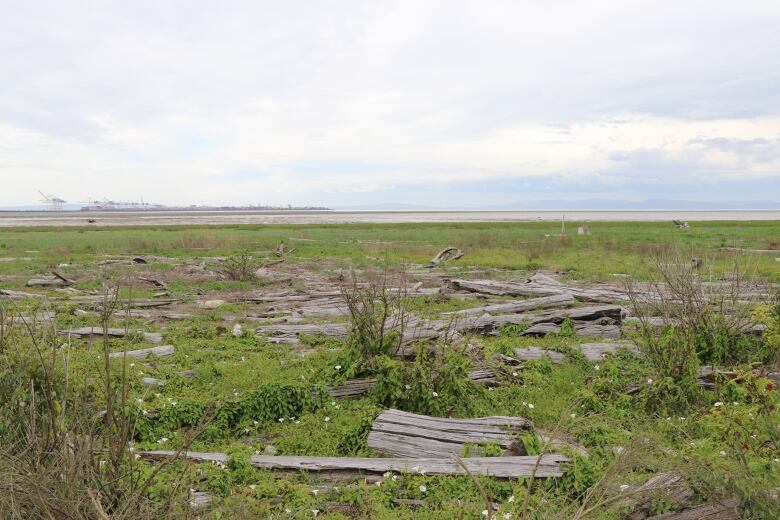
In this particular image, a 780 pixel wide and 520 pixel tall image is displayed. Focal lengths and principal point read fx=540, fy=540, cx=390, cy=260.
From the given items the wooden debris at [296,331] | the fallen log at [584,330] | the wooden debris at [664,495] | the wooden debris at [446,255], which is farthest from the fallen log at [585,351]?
the wooden debris at [446,255]

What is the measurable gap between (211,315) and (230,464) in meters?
9.47

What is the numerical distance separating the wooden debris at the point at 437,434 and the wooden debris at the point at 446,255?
1827cm

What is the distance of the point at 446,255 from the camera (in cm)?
2788

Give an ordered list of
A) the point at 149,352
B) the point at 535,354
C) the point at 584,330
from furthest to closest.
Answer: the point at 584,330
the point at 149,352
the point at 535,354

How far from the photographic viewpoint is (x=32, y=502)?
3.58 meters

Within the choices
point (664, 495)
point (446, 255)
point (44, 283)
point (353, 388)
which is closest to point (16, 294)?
point (44, 283)

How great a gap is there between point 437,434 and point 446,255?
21.5 meters

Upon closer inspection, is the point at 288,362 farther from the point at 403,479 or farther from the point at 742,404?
the point at 742,404

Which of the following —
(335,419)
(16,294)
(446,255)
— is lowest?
(335,419)

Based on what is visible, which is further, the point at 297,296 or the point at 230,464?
the point at 297,296

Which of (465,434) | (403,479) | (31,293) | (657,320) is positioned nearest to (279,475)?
(403,479)

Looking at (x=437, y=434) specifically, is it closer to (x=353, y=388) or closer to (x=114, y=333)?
(x=353, y=388)

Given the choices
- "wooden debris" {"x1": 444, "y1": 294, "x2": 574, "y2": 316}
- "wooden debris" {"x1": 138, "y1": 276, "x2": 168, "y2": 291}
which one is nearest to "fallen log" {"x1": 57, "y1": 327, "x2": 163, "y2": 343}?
"wooden debris" {"x1": 138, "y1": 276, "x2": 168, "y2": 291}

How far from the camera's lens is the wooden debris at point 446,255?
25.8 meters
